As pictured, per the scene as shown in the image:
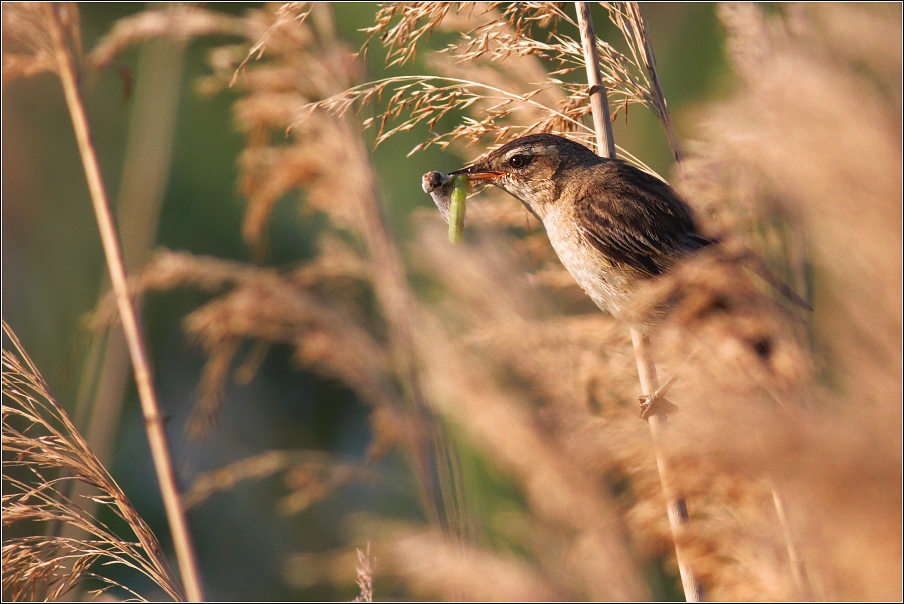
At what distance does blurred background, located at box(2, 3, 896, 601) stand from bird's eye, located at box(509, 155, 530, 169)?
4.18 ft

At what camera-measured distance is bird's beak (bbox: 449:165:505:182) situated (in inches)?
98.3

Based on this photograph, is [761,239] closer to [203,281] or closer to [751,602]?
[751,602]

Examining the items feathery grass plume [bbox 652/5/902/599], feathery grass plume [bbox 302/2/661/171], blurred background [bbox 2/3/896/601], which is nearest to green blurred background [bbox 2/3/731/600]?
blurred background [bbox 2/3/896/601]

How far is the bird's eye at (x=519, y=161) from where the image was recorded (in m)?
2.56

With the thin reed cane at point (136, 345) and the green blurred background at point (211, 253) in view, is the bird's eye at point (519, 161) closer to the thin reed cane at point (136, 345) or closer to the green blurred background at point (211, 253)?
the thin reed cane at point (136, 345)

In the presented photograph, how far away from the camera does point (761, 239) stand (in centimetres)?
203

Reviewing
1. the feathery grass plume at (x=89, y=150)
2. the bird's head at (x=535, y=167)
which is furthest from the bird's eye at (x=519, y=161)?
the feathery grass plume at (x=89, y=150)

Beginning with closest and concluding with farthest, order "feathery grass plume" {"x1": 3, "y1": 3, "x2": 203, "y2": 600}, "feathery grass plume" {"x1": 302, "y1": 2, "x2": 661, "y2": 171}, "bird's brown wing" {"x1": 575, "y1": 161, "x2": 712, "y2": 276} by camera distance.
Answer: "feathery grass plume" {"x1": 302, "y1": 2, "x2": 661, "y2": 171}, "feathery grass plume" {"x1": 3, "y1": 3, "x2": 203, "y2": 600}, "bird's brown wing" {"x1": 575, "y1": 161, "x2": 712, "y2": 276}

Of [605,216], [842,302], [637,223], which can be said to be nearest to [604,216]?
[605,216]

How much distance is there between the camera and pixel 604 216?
2514 millimetres

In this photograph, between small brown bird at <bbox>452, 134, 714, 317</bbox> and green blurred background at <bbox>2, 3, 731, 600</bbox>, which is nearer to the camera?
small brown bird at <bbox>452, 134, 714, 317</bbox>

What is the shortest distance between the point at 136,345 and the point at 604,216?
4.66 feet

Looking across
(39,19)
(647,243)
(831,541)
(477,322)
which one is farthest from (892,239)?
(39,19)

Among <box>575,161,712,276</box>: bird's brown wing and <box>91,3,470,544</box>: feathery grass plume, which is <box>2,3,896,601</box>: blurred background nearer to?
<box>91,3,470,544</box>: feathery grass plume
